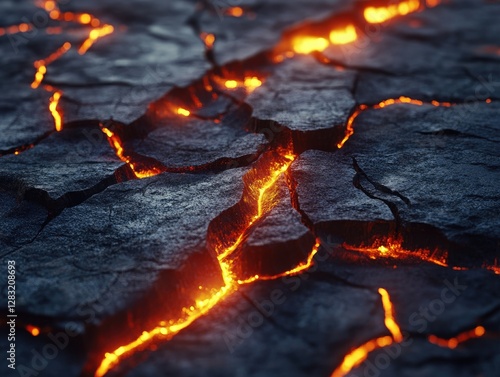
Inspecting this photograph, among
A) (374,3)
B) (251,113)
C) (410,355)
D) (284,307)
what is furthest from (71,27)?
(410,355)

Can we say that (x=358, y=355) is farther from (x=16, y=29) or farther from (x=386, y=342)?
(x=16, y=29)

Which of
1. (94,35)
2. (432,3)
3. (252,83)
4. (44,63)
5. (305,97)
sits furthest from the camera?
(432,3)

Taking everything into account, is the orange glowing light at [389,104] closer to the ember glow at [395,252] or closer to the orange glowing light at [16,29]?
the ember glow at [395,252]

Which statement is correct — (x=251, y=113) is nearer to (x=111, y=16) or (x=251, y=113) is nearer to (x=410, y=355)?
(x=410, y=355)

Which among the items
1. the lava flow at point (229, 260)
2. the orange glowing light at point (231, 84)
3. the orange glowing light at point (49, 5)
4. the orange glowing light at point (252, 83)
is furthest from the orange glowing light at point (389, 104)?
Result: the orange glowing light at point (49, 5)

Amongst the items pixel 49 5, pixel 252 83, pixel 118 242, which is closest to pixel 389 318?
pixel 118 242
